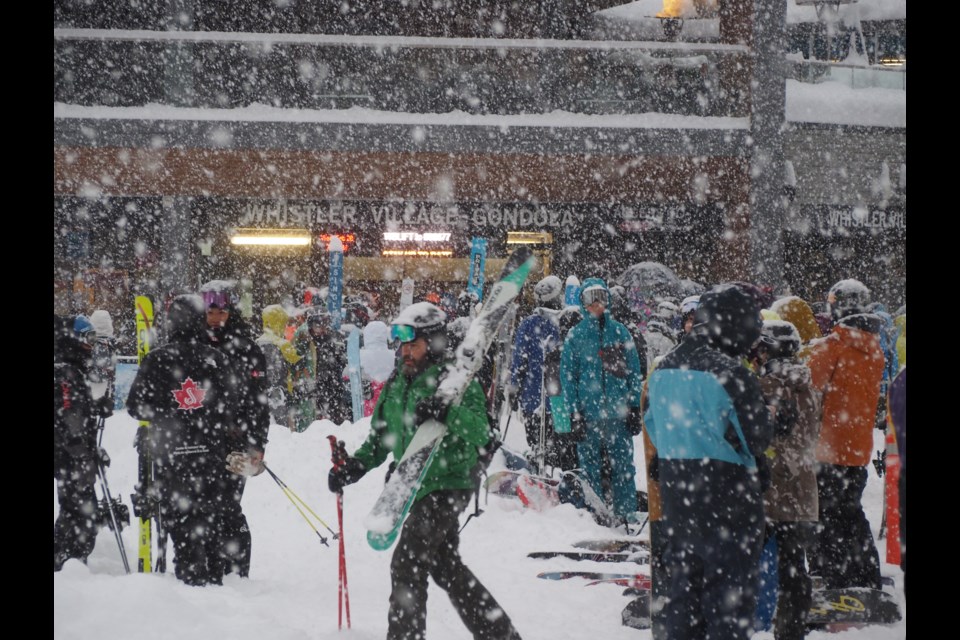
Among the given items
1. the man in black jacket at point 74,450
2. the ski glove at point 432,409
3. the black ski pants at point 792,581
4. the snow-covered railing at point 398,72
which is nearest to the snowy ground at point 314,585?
the man in black jacket at point 74,450

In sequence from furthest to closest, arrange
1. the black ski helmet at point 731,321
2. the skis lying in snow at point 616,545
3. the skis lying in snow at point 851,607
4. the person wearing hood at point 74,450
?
the skis lying in snow at point 616,545
the person wearing hood at point 74,450
the skis lying in snow at point 851,607
the black ski helmet at point 731,321

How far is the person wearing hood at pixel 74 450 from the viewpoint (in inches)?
222

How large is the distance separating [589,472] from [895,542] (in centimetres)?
252

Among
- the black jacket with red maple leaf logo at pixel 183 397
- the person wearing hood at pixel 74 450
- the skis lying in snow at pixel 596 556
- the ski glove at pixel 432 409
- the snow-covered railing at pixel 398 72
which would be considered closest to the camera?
the ski glove at pixel 432 409

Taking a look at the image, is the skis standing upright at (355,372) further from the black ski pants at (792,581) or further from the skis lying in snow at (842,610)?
the black ski pants at (792,581)

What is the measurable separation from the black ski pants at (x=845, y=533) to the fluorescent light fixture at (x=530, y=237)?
12.2m

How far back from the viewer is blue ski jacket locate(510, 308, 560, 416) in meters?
8.38

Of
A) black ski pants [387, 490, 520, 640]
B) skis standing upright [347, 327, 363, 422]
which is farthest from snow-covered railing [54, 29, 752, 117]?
black ski pants [387, 490, 520, 640]

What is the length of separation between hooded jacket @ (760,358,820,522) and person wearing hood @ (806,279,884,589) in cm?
81

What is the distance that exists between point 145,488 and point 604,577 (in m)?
3.22

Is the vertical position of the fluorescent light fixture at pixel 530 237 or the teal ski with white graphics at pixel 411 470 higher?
the fluorescent light fixture at pixel 530 237

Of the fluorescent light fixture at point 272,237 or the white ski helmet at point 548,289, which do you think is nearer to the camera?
the white ski helmet at point 548,289
